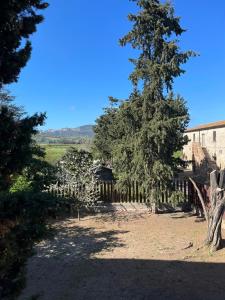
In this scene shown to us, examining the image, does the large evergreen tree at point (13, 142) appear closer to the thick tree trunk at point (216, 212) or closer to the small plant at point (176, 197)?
the thick tree trunk at point (216, 212)

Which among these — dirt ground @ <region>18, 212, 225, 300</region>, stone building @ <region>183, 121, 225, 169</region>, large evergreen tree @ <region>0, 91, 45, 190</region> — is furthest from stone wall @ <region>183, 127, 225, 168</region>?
large evergreen tree @ <region>0, 91, 45, 190</region>

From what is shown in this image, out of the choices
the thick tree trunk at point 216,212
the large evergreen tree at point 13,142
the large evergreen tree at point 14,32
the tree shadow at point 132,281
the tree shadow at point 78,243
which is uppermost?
the large evergreen tree at point 14,32

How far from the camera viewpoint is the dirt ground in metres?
8.01

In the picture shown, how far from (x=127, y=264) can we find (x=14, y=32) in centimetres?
699

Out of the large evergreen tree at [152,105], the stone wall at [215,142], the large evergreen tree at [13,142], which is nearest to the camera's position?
the large evergreen tree at [13,142]

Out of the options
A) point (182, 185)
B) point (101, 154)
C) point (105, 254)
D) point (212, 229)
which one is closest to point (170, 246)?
point (212, 229)

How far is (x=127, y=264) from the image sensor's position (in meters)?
9.73

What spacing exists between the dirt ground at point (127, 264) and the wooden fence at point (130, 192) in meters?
1.72

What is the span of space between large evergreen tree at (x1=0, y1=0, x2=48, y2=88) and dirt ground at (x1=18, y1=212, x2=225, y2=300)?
4.10m

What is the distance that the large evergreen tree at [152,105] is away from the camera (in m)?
15.0

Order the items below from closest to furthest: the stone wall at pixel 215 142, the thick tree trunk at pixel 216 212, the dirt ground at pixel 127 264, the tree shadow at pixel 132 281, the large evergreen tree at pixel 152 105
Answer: the tree shadow at pixel 132 281
the dirt ground at pixel 127 264
the thick tree trunk at pixel 216 212
the large evergreen tree at pixel 152 105
the stone wall at pixel 215 142

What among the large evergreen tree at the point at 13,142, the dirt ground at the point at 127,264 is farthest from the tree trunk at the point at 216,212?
the large evergreen tree at the point at 13,142

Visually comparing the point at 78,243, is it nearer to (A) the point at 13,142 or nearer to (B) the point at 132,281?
(B) the point at 132,281

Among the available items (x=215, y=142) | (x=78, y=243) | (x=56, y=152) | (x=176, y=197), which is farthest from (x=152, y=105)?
(x=56, y=152)
